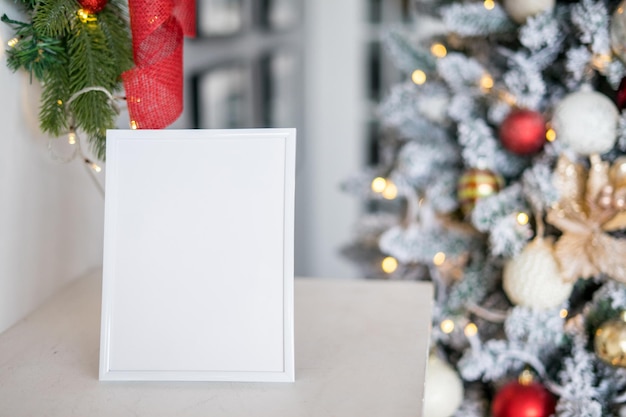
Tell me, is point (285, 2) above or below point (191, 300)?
above

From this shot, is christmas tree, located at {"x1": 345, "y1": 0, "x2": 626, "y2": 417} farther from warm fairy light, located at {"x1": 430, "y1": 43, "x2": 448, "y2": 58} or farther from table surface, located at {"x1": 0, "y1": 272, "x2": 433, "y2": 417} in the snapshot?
table surface, located at {"x1": 0, "y1": 272, "x2": 433, "y2": 417}

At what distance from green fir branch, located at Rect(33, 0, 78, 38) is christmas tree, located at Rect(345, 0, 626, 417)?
714 mm

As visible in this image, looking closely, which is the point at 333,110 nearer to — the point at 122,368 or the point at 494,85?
the point at 494,85

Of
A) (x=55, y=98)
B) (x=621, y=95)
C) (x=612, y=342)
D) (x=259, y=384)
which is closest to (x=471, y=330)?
(x=612, y=342)

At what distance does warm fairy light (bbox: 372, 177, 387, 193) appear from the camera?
1.45 meters

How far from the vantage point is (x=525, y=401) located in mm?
1188

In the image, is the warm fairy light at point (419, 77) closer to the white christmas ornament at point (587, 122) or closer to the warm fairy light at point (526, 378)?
the white christmas ornament at point (587, 122)

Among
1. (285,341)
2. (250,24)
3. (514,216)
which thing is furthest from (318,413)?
(250,24)

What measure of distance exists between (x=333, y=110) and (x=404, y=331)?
2.05 m

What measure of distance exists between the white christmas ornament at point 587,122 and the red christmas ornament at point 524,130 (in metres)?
0.04

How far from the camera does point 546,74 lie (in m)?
1.27

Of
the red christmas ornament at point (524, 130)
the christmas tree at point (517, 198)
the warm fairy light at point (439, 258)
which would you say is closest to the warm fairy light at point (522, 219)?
the christmas tree at point (517, 198)

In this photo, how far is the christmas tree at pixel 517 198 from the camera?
1.12 meters

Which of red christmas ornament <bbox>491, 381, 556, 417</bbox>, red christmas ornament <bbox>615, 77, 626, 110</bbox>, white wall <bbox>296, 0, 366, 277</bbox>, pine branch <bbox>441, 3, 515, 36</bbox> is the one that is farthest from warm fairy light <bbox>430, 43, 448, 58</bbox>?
white wall <bbox>296, 0, 366, 277</bbox>
